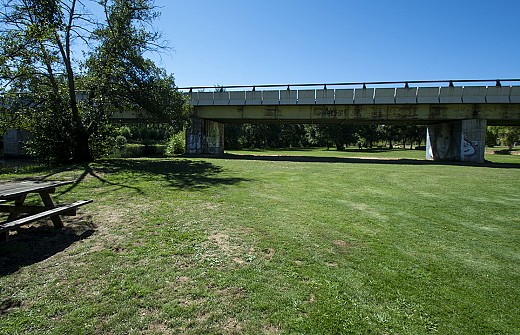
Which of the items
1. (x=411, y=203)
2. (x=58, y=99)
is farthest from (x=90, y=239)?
(x=58, y=99)

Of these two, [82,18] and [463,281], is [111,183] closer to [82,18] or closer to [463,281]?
[463,281]

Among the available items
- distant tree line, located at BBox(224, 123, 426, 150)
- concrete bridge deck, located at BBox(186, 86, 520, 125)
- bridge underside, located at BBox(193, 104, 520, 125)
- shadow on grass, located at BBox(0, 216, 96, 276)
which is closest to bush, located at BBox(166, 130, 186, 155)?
bridge underside, located at BBox(193, 104, 520, 125)

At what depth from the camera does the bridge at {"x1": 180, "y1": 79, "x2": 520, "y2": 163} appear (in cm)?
2236

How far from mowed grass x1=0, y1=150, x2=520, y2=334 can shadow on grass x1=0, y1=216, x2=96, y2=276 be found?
31 millimetres

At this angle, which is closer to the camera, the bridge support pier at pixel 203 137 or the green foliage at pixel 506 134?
the bridge support pier at pixel 203 137

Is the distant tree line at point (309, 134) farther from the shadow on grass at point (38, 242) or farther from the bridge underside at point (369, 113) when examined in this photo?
the shadow on grass at point (38, 242)

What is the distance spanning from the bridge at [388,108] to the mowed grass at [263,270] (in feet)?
59.9

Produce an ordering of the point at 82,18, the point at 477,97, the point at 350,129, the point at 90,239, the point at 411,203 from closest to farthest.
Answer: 1. the point at 90,239
2. the point at 411,203
3. the point at 82,18
4. the point at 477,97
5. the point at 350,129

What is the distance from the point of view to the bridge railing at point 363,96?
71.8 ft

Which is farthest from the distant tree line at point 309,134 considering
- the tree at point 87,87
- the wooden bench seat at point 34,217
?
the wooden bench seat at point 34,217

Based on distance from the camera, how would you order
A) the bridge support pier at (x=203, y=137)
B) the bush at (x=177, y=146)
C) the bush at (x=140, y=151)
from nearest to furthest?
the bridge support pier at (x=203, y=137), the bush at (x=177, y=146), the bush at (x=140, y=151)

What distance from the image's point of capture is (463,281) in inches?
140

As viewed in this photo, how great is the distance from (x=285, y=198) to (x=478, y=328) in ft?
17.9

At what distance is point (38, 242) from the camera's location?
4.56m
